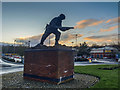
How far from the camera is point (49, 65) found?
771 centimetres

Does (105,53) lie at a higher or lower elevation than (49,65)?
lower

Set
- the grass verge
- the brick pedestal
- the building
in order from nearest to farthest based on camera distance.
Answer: the grass verge, the brick pedestal, the building

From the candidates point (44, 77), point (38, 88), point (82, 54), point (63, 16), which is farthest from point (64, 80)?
point (82, 54)

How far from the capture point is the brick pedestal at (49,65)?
7477 millimetres

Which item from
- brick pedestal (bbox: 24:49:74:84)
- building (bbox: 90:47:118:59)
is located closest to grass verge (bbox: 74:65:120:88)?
brick pedestal (bbox: 24:49:74:84)

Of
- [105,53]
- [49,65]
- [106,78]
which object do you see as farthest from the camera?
[105,53]

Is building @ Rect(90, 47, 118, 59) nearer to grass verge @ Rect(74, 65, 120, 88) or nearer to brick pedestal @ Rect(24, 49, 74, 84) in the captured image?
grass verge @ Rect(74, 65, 120, 88)

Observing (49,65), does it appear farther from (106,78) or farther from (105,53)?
(105,53)

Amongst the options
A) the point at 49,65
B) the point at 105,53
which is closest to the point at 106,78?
the point at 49,65

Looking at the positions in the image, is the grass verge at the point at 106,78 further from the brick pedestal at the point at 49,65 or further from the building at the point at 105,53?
the building at the point at 105,53

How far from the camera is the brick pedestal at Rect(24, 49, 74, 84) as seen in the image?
748 centimetres

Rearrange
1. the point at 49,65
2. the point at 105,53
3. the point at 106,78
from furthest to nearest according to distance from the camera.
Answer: the point at 105,53 < the point at 106,78 < the point at 49,65

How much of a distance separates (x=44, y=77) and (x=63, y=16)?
4757mm

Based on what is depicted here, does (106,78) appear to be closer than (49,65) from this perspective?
No
